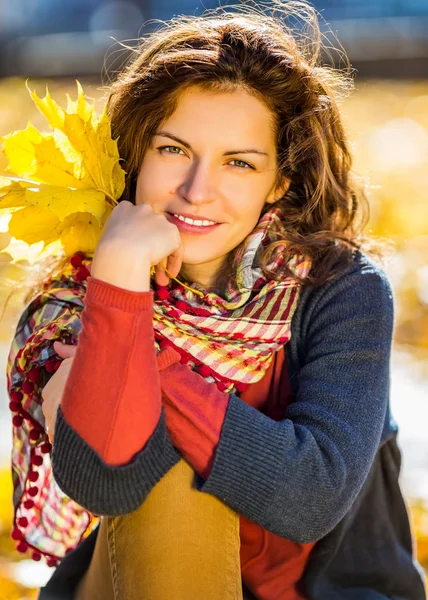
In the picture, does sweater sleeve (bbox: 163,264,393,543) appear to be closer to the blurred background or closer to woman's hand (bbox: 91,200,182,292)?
woman's hand (bbox: 91,200,182,292)

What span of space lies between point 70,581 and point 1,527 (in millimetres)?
1002

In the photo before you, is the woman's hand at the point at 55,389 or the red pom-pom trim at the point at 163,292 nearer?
the woman's hand at the point at 55,389

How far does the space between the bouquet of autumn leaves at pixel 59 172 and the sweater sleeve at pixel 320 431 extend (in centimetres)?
52

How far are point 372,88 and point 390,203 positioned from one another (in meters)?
3.26

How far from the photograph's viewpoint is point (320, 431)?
1.95m

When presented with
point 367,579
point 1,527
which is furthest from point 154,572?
point 1,527

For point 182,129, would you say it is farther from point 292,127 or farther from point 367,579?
point 367,579

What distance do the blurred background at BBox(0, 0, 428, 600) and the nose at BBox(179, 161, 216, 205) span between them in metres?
2.08

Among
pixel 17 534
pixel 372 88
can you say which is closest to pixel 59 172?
pixel 17 534

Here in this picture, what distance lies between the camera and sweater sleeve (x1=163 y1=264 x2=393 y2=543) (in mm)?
1866

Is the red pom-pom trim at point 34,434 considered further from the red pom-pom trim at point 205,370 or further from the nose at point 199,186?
the nose at point 199,186

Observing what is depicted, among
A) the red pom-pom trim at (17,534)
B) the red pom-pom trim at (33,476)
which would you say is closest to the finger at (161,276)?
the red pom-pom trim at (33,476)

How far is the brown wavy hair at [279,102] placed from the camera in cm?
223

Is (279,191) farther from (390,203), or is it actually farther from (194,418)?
(390,203)
